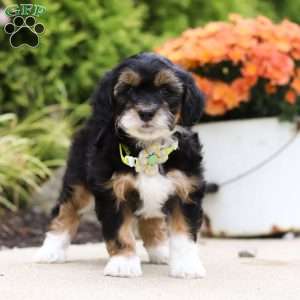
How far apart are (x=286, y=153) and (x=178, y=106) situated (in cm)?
284

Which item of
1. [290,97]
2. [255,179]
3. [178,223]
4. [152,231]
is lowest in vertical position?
[255,179]

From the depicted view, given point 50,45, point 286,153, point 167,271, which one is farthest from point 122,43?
point 167,271

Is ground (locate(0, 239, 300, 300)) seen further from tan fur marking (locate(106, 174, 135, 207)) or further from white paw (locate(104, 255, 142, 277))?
tan fur marking (locate(106, 174, 135, 207))

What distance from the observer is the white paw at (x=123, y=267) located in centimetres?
482

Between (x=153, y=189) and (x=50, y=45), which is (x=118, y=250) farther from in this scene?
(x=50, y=45)

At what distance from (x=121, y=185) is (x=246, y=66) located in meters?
2.89

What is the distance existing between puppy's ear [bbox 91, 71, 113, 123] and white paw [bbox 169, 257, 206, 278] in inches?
36.8

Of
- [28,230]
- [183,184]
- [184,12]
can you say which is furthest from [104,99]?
[184,12]

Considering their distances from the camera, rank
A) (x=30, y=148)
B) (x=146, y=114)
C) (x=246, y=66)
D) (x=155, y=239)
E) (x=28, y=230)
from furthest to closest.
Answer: (x=30, y=148)
(x=28, y=230)
(x=246, y=66)
(x=155, y=239)
(x=146, y=114)

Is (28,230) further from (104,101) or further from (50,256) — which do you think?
(104,101)

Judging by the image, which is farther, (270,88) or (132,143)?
(270,88)

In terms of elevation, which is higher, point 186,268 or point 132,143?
point 132,143

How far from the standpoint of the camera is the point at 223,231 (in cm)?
757

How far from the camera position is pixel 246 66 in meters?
7.38
